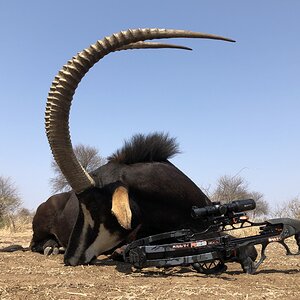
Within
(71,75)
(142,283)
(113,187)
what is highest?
(71,75)

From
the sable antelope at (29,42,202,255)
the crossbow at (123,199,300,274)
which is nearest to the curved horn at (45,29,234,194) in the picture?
the crossbow at (123,199,300,274)

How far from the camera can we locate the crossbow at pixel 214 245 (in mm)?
4449

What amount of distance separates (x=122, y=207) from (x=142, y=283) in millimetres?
1121

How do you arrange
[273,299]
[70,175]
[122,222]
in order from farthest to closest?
[70,175] → [122,222] → [273,299]

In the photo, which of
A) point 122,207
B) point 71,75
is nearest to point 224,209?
point 122,207

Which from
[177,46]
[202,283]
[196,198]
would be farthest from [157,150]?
[202,283]

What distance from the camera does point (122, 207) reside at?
4848mm

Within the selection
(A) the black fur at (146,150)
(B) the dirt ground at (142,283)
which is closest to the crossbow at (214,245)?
(B) the dirt ground at (142,283)

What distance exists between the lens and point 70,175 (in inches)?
201

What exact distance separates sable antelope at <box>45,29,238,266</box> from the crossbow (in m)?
0.41

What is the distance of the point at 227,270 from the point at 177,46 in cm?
285

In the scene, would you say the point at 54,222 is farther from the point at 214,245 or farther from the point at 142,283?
the point at 142,283

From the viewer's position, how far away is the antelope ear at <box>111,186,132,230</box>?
4727 millimetres

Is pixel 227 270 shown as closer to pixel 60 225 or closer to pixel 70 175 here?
pixel 70 175
